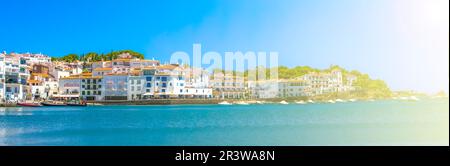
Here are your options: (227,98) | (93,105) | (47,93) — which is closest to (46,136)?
(93,105)

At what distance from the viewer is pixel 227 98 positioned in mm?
33375

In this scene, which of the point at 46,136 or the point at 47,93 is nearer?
the point at 46,136

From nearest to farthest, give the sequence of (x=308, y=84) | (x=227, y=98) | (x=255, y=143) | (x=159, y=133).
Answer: (x=255, y=143)
(x=159, y=133)
(x=227, y=98)
(x=308, y=84)
